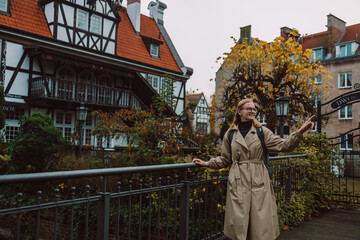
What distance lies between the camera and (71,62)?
66.9 ft

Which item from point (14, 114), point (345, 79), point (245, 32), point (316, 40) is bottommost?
point (14, 114)

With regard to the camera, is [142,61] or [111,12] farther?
[142,61]

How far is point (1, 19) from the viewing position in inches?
721

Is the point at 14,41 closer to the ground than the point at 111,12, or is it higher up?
closer to the ground

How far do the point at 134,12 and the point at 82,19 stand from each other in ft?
22.4

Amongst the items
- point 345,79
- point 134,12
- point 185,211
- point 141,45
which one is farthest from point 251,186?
point 345,79

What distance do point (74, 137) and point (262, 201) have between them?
14850 millimetres

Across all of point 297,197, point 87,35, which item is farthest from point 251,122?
point 87,35

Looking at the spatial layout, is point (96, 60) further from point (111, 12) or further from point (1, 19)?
point (1, 19)

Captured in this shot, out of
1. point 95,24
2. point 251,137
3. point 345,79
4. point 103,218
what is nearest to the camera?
point 103,218

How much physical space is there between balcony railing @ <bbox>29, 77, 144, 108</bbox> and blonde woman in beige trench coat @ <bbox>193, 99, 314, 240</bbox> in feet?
54.1

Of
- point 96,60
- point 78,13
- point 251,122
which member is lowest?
point 251,122

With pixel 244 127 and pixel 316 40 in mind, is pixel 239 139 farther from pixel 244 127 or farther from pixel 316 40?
pixel 316 40

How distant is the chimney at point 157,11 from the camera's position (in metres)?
30.7
